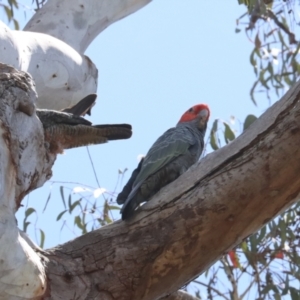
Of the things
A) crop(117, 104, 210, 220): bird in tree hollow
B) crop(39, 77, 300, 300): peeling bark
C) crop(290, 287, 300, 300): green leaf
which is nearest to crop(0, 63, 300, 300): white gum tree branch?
crop(39, 77, 300, 300): peeling bark

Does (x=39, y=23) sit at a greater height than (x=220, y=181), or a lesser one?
greater

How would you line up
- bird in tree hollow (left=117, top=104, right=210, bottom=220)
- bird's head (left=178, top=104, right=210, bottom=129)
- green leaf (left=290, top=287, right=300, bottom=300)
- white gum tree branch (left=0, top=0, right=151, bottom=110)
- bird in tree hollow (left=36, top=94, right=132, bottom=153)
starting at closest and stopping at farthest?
bird in tree hollow (left=36, top=94, right=132, bottom=153)
bird in tree hollow (left=117, top=104, right=210, bottom=220)
white gum tree branch (left=0, top=0, right=151, bottom=110)
green leaf (left=290, top=287, right=300, bottom=300)
bird's head (left=178, top=104, right=210, bottom=129)

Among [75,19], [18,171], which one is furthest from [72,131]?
[75,19]

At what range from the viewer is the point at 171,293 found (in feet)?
8.29

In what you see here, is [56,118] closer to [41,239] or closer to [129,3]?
[129,3]

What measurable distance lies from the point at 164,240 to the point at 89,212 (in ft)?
6.81

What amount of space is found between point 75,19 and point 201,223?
1.36 m

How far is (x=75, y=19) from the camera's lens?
3311 millimetres

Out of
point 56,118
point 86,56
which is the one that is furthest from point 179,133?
point 56,118

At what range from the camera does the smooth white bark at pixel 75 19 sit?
10.8 ft

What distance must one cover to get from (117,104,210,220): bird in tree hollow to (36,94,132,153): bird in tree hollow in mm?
222

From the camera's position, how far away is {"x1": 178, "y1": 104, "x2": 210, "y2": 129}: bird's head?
4.11 m

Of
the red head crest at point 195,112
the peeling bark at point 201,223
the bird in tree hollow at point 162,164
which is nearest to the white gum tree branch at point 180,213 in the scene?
the peeling bark at point 201,223

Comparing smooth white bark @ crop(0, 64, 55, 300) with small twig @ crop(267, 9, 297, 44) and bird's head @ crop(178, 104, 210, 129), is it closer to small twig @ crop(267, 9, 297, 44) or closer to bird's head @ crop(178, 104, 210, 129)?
bird's head @ crop(178, 104, 210, 129)
